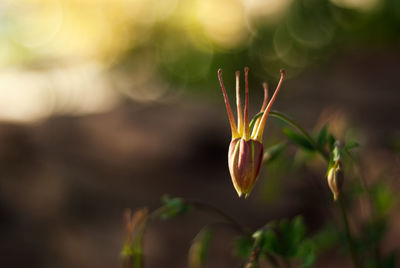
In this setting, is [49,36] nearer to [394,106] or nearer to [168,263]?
[168,263]

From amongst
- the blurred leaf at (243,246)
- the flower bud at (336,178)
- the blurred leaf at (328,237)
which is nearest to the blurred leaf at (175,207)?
the blurred leaf at (243,246)

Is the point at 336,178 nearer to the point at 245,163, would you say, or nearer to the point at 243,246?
the point at 245,163

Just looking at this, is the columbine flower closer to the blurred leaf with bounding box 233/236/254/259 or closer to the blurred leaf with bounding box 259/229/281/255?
the blurred leaf with bounding box 259/229/281/255

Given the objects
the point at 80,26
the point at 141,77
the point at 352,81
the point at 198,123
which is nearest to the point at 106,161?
the point at 198,123

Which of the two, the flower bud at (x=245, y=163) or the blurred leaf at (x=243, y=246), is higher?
the flower bud at (x=245, y=163)

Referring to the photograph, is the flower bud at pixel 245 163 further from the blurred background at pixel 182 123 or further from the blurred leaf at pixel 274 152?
the blurred background at pixel 182 123

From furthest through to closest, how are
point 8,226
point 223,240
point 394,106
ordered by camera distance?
point 8,226 → point 394,106 → point 223,240

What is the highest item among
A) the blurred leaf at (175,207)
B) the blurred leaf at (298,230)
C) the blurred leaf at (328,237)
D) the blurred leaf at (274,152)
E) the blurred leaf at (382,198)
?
the blurred leaf at (274,152)
